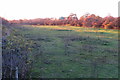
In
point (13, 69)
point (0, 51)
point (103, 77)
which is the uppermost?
point (0, 51)

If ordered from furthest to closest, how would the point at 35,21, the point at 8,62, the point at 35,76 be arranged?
the point at 35,21 < the point at 35,76 < the point at 8,62

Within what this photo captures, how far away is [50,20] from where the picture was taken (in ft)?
69.5

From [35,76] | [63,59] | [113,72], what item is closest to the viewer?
[35,76]

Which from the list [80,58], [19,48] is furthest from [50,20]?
[19,48]

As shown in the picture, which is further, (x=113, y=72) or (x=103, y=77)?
(x=113, y=72)

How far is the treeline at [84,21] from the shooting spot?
1589 cm

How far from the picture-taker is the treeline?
15891 mm

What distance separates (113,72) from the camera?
Result: 170 inches

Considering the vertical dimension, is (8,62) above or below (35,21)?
below

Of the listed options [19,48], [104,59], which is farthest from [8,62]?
[104,59]

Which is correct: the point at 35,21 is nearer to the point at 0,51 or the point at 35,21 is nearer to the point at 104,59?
the point at 104,59

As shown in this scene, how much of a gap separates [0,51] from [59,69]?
1569mm

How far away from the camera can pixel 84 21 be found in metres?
18.0

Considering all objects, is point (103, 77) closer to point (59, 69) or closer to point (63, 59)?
point (59, 69)
